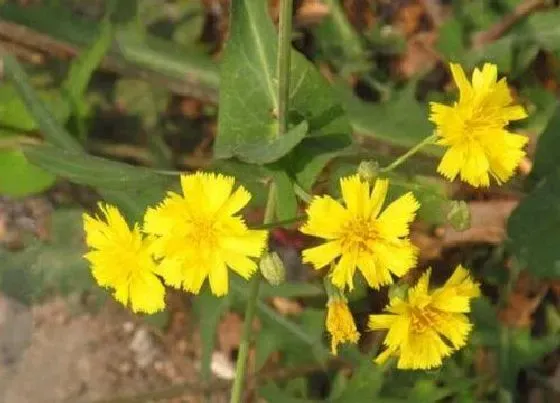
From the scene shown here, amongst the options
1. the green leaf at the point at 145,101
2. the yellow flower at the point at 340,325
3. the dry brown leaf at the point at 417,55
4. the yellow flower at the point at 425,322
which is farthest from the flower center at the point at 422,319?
the green leaf at the point at 145,101

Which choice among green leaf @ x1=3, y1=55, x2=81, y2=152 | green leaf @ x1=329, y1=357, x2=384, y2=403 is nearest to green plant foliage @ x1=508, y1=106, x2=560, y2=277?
green leaf @ x1=329, y1=357, x2=384, y2=403

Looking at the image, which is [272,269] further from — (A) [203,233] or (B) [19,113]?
(B) [19,113]

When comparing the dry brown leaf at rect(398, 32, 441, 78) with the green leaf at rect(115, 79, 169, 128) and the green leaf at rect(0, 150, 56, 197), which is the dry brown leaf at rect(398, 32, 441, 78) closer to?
the green leaf at rect(115, 79, 169, 128)

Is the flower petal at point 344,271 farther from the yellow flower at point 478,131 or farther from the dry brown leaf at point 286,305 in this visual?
the dry brown leaf at point 286,305

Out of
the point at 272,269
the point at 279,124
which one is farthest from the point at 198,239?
the point at 279,124

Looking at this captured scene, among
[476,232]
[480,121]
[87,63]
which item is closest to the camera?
[480,121]

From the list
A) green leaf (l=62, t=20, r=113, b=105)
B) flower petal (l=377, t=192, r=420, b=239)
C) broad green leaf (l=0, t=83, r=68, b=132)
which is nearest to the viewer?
flower petal (l=377, t=192, r=420, b=239)
